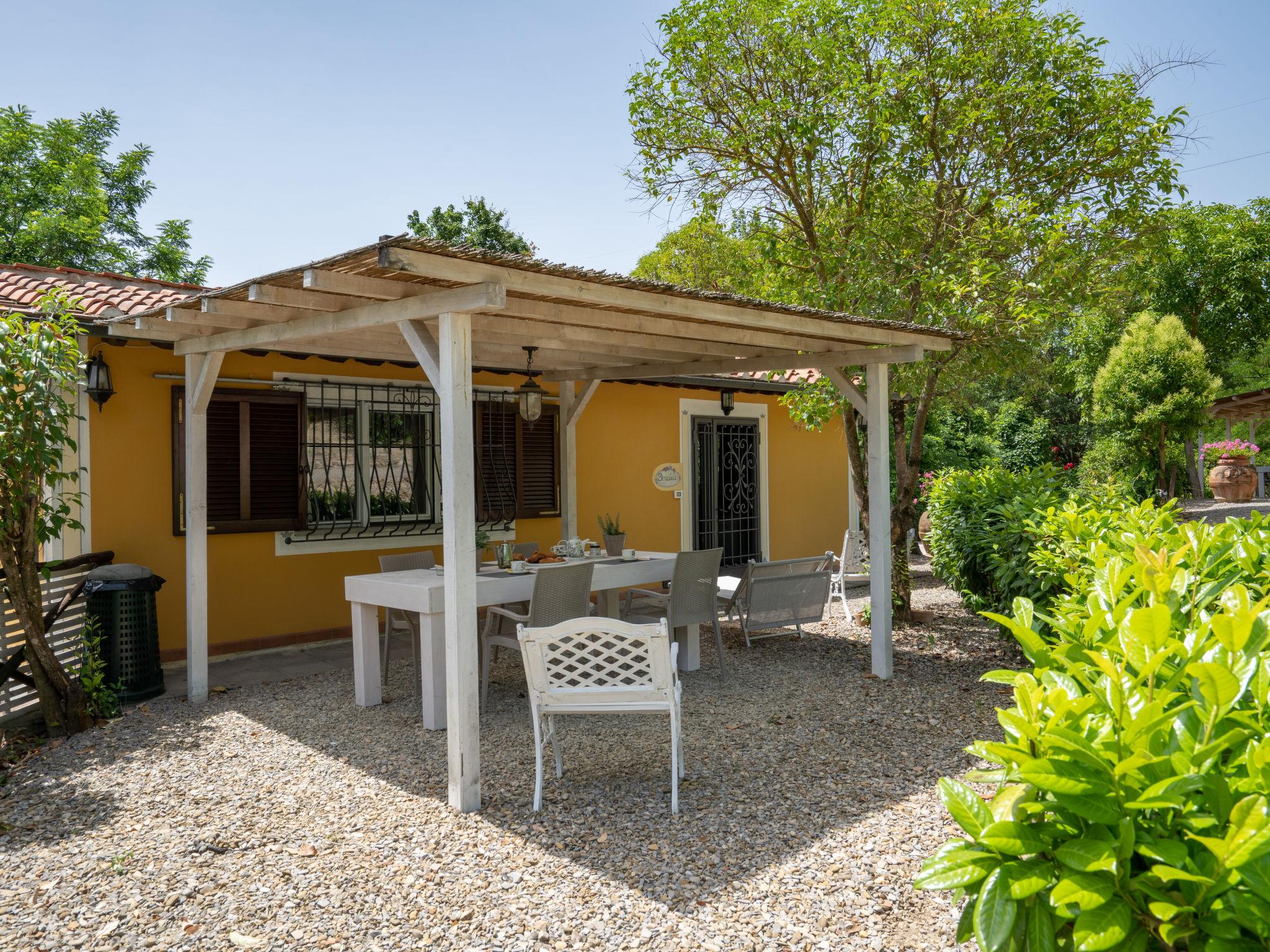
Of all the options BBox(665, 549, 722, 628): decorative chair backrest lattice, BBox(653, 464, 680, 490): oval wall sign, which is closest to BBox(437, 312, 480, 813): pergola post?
BBox(665, 549, 722, 628): decorative chair backrest lattice

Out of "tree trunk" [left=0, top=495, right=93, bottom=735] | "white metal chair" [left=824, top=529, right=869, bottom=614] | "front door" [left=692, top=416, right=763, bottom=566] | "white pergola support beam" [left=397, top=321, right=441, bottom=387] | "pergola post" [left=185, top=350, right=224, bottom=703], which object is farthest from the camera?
"front door" [left=692, top=416, right=763, bottom=566]

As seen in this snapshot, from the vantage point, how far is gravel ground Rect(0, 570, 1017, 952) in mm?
2904

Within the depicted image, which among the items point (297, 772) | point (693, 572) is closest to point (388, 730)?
point (297, 772)

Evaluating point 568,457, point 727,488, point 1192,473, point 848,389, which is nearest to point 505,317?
point 848,389

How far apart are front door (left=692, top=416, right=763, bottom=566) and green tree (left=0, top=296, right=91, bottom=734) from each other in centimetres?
676

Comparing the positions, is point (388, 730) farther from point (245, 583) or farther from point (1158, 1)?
point (1158, 1)

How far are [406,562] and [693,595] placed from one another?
219 centimetres

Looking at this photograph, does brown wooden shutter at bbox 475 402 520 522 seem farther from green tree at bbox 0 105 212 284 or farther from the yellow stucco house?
green tree at bbox 0 105 212 284

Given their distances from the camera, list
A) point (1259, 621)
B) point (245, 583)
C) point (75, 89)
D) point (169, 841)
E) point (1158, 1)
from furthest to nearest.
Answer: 1. point (75, 89)
2. point (1158, 1)
3. point (245, 583)
4. point (169, 841)
5. point (1259, 621)

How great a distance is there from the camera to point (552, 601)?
5379mm

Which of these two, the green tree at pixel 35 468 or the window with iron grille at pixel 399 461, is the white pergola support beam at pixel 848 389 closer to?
the window with iron grille at pixel 399 461

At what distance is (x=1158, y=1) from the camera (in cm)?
1261

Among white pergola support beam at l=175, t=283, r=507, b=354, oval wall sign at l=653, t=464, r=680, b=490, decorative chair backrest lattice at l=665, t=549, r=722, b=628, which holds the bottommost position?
decorative chair backrest lattice at l=665, t=549, r=722, b=628

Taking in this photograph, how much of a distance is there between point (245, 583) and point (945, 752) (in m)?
5.35
